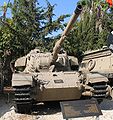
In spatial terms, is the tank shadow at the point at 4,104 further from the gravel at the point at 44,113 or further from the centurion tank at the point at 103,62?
the centurion tank at the point at 103,62

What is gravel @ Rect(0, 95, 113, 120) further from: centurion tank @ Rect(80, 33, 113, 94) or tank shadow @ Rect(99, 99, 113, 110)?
centurion tank @ Rect(80, 33, 113, 94)

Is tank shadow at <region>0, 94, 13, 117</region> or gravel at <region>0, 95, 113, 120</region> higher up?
tank shadow at <region>0, 94, 13, 117</region>

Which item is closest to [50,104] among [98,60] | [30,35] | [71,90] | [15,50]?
[71,90]

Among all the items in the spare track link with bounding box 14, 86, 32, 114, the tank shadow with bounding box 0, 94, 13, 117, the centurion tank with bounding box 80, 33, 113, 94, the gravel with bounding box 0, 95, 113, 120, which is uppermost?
the centurion tank with bounding box 80, 33, 113, 94

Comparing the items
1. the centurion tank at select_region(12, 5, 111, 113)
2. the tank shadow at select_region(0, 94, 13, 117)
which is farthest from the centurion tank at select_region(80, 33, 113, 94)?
the tank shadow at select_region(0, 94, 13, 117)

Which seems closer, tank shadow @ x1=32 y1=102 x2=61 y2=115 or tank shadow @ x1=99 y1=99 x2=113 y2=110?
tank shadow @ x1=32 y1=102 x2=61 y2=115

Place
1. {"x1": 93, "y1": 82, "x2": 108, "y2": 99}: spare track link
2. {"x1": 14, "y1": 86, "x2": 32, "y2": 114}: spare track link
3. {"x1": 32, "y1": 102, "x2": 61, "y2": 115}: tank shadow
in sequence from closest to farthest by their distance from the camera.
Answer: {"x1": 14, "y1": 86, "x2": 32, "y2": 114}: spare track link → {"x1": 93, "y1": 82, "x2": 108, "y2": 99}: spare track link → {"x1": 32, "y1": 102, "x2": 61, "y2": 115}: tank shadow

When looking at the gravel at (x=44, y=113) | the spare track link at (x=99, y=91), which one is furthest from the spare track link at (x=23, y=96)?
the spare track link at (x=99, y=91)

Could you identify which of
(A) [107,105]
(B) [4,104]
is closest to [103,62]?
(A) [107,105]

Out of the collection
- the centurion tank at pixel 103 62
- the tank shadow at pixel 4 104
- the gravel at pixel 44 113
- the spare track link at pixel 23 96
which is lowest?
the gravel at pixel 44 113

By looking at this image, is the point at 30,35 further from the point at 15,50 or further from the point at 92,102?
the point at 92,102

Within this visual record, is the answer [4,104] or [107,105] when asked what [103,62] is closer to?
[107,105]

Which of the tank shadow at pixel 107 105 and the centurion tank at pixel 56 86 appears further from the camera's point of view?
Result: the tank shadow at pixel 107 105

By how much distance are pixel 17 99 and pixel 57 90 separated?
1.19m
